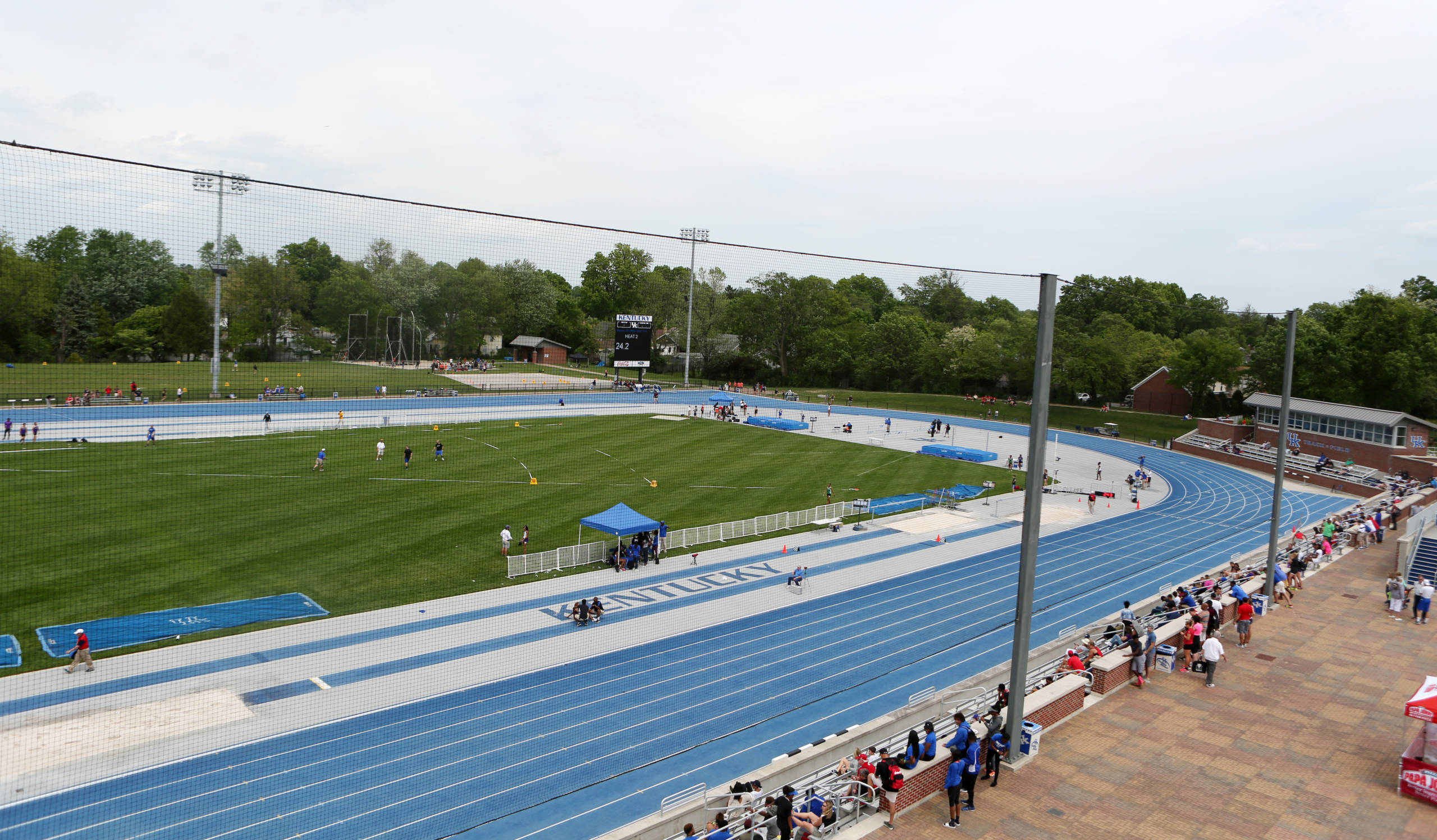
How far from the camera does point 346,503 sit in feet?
87.9

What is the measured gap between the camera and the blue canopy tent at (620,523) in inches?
843

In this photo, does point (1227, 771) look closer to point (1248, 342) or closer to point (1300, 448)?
point (1300, 448)

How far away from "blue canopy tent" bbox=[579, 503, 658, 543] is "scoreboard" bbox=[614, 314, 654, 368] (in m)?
34.3

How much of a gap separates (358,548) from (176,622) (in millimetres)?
5741

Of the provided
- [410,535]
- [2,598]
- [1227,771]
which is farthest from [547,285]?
[1227,771]

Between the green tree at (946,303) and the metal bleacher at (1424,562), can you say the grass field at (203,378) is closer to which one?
the metal bleacher at (1424,562)

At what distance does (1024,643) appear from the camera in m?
9.96

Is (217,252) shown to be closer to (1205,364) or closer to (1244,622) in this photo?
(1244,622)

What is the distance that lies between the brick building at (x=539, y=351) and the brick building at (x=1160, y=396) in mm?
50533

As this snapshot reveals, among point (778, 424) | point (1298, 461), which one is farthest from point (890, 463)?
point (1298, 461)

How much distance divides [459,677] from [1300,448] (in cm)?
4727

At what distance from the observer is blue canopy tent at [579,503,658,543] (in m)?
21.4

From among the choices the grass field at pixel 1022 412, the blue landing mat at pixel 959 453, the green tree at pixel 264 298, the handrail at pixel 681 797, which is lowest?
the handrail at pixel 681 797

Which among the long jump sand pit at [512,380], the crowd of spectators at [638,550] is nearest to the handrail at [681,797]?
the crowd of spectators at [638,550]
